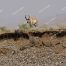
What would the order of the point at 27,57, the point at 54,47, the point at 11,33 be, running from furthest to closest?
the point at 11,33, the point at 54,47, the point at 27,57

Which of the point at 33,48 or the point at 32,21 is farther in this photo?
the point at 32,21

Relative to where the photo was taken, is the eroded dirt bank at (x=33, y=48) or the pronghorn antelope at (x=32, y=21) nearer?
the eroded dirt bank at (x=33, y=48)

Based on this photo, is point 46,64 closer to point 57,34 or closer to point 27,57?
point 27,57

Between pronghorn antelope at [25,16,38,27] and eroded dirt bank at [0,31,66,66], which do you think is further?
pronghorn antelope at [25,16,38,27]

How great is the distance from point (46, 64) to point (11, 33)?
4.47 meters

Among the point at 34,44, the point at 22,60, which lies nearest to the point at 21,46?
the point at 34,44

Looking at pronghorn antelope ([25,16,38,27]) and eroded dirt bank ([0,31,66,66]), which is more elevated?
pronghorn antelope ([25,16,38,27])

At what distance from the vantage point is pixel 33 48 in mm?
19234

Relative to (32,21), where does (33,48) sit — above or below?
below

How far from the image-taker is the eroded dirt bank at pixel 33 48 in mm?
17406

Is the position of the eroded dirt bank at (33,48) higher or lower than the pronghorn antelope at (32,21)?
lower

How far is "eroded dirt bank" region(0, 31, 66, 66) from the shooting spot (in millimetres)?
17406

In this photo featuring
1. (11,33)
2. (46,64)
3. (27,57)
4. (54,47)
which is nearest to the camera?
(46,64)

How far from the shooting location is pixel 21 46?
1967 centimetres
